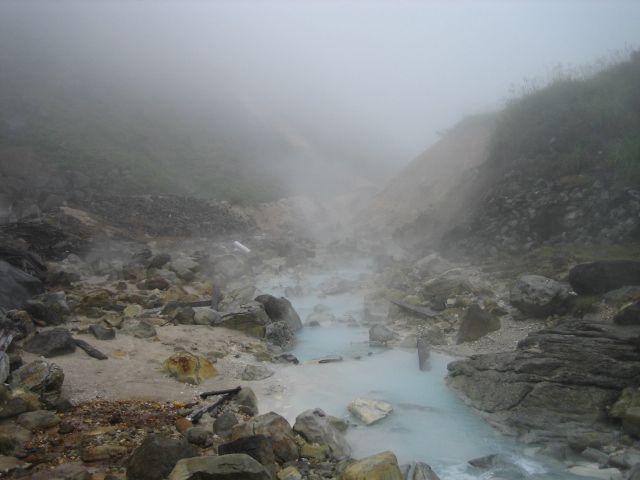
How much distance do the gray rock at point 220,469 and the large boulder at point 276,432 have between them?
0.67 m

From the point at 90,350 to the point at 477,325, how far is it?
19.5ft

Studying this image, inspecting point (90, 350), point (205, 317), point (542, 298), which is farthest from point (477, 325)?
point (90, 350)

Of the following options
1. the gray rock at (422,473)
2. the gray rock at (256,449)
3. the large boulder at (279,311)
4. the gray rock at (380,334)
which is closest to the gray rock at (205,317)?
the large boulder at (279,311)

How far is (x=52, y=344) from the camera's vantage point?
5355 millimetres

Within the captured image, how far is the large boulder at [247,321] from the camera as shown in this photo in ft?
25.9

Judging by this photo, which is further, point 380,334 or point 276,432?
point 380,334

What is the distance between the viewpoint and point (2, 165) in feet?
69.6

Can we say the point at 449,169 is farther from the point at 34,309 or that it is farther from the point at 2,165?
the point at 2,165

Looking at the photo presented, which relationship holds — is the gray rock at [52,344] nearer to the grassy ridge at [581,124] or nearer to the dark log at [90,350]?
the dark log at [90,350]

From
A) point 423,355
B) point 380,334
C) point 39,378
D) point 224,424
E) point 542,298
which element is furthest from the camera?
point 380,334

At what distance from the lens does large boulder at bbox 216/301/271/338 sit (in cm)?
791

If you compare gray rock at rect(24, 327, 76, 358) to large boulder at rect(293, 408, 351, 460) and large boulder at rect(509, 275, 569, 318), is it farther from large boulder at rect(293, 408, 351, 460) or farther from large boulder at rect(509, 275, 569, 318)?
large boulder at rect(509, 275, 569, 318)

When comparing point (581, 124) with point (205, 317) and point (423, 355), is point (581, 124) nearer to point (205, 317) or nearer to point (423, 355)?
point (423, 355)

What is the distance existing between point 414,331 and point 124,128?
33996 mm
